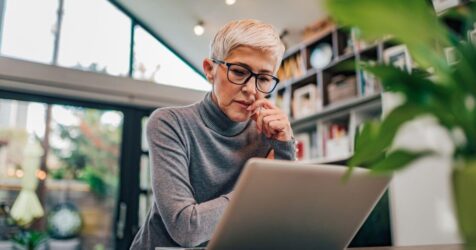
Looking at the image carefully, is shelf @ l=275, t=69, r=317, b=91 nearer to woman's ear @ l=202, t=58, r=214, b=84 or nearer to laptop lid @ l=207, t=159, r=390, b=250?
woman's ear @ l=202, t=58, r=214, b=84

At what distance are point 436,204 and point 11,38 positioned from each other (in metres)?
3.74

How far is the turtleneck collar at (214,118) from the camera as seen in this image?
4.15 ft

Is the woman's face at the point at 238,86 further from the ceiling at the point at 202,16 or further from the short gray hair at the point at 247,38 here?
the ceiling at the point at 202,16

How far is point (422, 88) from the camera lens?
0.29m

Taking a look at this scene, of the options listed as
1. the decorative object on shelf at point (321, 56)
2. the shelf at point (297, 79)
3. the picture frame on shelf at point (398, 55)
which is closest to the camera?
the picture frame on shelf at point (398, 55)

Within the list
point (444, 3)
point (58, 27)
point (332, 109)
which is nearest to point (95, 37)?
point (58, 27)

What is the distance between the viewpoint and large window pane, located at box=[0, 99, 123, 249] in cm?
373

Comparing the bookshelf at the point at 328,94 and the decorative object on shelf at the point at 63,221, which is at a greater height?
the bookshelf at the point at 328,94

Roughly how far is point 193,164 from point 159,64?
11.8 feet

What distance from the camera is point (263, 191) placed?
606 mm

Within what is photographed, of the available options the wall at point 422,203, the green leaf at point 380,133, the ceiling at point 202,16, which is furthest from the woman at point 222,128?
the ceiling at point 202,16

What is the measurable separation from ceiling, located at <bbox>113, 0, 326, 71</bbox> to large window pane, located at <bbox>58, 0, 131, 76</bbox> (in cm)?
22

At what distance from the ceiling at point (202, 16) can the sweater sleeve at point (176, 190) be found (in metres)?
2.44

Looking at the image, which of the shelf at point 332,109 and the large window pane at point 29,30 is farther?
the large window pane at point 29,30
